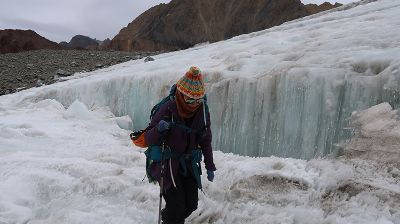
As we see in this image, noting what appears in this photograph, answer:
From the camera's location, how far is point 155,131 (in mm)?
3441

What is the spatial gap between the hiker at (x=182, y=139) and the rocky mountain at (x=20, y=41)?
5808 cm

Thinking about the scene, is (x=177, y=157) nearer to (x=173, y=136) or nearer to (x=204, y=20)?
(x=173, y=136)

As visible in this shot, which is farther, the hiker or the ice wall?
the ice wall

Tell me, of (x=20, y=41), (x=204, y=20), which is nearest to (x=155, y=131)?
(x=20, y=41)

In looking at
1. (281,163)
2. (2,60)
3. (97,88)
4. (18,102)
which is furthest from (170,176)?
(2,60)

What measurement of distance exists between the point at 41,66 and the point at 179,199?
2722 cm

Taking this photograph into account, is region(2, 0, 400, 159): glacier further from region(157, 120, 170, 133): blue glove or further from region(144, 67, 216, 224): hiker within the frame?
Result: region(157, 120, 170, 133): blue glove

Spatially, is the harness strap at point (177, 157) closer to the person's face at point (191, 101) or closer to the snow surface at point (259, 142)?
the person's face at point (191, 101)

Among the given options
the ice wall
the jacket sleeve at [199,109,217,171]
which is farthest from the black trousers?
the ice wall

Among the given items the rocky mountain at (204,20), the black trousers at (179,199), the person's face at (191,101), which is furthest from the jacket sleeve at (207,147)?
the rocky mountain at (204,20)

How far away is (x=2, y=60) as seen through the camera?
34250 mm

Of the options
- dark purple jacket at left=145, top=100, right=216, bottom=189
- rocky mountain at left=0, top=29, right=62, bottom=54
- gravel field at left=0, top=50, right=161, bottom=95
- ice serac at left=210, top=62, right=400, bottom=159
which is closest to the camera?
dark purple jacket at left=145, top=100, right=216, bottom=189

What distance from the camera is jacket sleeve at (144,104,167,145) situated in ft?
11.3

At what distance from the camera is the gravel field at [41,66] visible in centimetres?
2186
